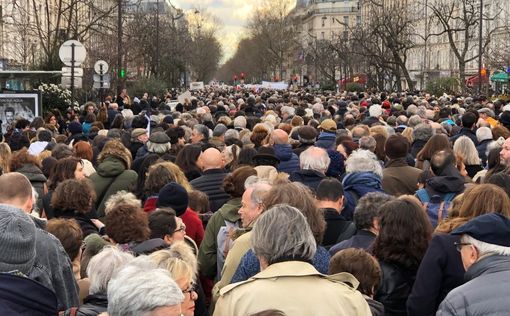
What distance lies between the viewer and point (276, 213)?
4.66 m

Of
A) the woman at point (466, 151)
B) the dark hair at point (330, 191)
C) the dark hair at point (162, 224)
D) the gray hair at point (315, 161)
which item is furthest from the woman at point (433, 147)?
the dark hair at point (162, 224)

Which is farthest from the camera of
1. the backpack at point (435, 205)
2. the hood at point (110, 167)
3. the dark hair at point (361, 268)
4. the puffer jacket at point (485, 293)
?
the hood at point (110, 167)

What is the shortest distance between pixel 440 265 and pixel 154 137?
7.09m

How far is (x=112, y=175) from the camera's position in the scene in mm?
9883

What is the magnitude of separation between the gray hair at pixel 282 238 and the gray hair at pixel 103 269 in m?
0.82

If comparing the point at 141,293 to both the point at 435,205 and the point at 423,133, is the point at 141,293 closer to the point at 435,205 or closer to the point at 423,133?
the point at 435,205

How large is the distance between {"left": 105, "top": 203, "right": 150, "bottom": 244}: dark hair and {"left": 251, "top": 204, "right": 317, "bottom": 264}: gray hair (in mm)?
1684

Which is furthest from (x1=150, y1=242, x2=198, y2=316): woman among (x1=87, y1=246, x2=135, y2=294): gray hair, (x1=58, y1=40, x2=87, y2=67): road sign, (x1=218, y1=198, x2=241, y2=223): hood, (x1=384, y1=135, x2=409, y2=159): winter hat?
(x1=58, y1=40, x2=87, y2=67): road sign

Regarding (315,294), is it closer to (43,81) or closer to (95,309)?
(95,309)

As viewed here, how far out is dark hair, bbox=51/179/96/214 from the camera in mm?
7246

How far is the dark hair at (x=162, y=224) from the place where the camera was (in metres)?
6.42

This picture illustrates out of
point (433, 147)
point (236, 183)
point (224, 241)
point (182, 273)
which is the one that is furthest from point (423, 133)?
point (182, 273)

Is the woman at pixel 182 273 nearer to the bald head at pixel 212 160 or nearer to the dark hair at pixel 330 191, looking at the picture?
the dark hair at pixel 330 191

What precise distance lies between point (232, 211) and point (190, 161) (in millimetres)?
3457
